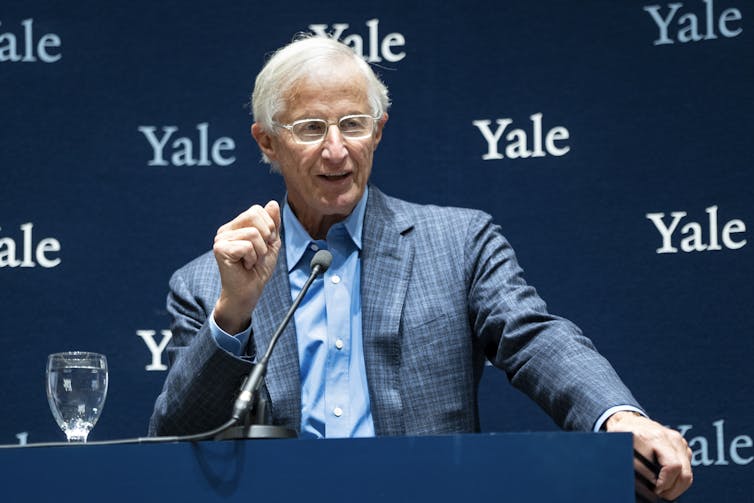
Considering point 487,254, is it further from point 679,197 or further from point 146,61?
point 146,61

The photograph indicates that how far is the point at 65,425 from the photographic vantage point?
179cm

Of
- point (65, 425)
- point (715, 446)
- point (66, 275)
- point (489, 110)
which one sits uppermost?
point (489, 110)

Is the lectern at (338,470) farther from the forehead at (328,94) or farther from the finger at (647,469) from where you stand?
the forehead at (328,94)

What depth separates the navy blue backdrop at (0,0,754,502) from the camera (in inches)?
107

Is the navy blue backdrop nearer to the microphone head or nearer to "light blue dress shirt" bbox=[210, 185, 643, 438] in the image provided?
"light blue dress shirt" bbox=[210, 185, 643, 438]

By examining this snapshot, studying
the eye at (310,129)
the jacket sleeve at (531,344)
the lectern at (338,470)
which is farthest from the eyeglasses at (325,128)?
the lectern at (338,470)

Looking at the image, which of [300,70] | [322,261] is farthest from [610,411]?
[300,70]

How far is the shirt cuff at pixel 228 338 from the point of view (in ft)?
5.76

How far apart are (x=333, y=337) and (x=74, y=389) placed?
Answer: 0.55 m

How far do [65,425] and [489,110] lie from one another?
1.49 m

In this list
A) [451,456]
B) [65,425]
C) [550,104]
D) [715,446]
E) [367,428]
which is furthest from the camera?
[550,104]

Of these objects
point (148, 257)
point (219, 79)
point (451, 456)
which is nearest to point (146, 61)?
point (219, 79)

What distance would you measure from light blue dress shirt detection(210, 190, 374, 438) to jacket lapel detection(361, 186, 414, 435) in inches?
1.2

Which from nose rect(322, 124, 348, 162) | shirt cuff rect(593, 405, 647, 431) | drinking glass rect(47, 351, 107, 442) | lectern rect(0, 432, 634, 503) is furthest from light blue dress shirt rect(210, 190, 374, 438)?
lectern rect(0, 432, 634, 503)
